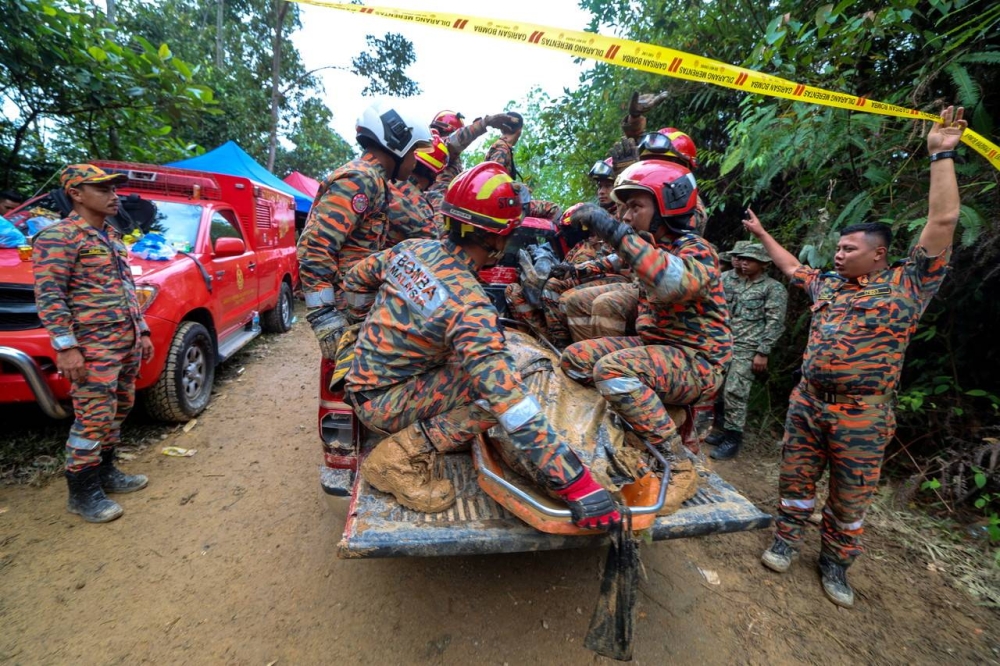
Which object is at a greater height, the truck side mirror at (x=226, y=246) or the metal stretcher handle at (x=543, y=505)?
the truck side mirror at (x=226, y=246)

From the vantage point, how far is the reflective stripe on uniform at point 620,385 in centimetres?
228

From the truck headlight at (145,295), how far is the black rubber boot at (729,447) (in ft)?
16.9

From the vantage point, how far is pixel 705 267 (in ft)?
7.76

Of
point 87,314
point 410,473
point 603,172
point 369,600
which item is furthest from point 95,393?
point 603,172

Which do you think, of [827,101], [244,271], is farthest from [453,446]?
[244,271]

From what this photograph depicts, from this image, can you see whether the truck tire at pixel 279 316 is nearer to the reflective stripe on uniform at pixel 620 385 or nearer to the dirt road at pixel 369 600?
the dirt road at pixel 369 600

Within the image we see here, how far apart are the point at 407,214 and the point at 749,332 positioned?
133 inches

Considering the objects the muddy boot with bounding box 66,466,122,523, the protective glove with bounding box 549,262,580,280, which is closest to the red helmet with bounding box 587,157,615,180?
the protective glove with bounding box 549,262,580,280

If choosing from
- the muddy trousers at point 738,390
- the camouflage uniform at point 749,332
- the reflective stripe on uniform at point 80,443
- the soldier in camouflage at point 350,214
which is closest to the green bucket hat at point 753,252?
the camouflage uniform at point 749,332

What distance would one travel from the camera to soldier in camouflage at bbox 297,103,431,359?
2928 millimetres

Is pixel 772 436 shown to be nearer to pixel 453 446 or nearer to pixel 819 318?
pixel 819 318

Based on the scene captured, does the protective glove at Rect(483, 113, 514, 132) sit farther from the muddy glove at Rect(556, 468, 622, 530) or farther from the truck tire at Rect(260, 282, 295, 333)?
the muddy glove at Rect(556, 468, 622, 530)

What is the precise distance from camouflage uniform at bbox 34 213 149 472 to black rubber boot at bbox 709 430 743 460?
16.1 ft

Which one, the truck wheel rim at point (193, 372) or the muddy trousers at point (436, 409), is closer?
the muddy trousers at point (436, 409)
